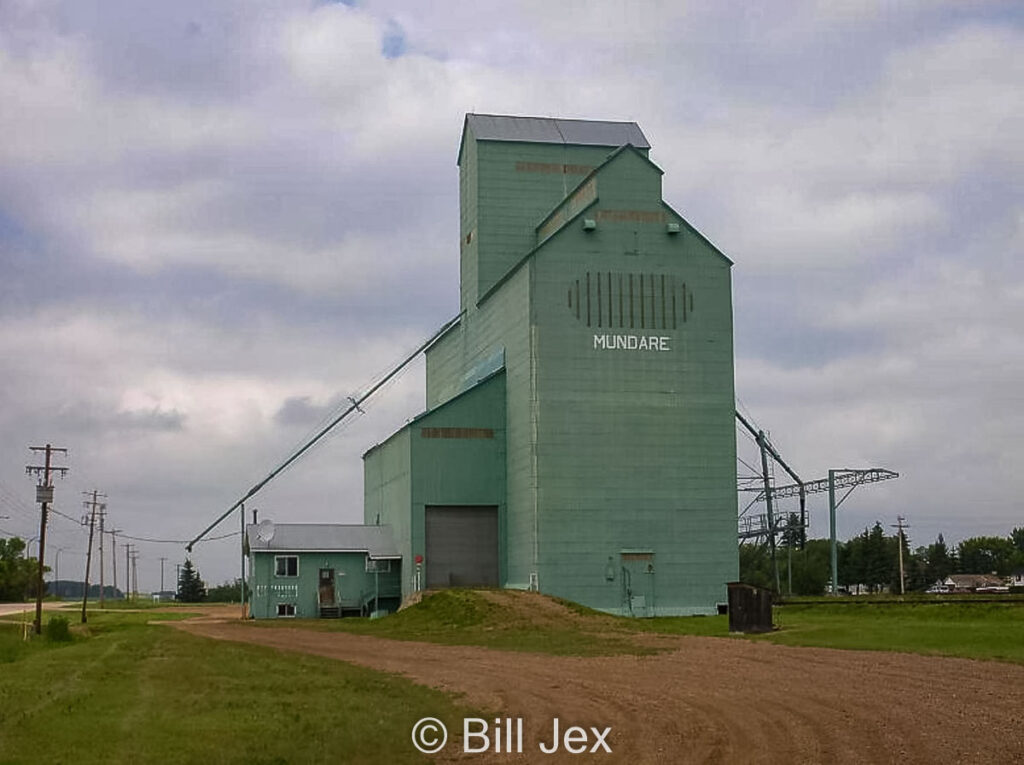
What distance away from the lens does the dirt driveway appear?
16.8 meters

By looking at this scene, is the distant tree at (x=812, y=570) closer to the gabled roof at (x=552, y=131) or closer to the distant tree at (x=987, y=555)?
the distant tree at (x=987, y=555)

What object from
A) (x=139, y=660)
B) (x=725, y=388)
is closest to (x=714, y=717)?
(x=139, y=660)

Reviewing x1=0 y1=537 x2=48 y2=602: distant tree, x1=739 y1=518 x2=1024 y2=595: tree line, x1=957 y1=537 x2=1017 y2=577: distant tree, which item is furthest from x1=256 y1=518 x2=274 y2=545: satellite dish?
x1=957 y1=537 x2=1017 y2=577: distant tree

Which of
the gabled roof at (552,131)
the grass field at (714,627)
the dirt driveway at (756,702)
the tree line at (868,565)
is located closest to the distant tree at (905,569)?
the tree line at (868,565)

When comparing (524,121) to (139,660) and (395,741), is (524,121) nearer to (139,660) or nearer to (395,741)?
(139,660)

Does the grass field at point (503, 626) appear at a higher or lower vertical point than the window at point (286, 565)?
lower

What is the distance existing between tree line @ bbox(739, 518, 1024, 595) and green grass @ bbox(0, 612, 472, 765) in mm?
95752

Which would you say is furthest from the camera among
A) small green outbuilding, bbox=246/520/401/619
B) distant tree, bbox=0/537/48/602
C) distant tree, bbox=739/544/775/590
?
distant tree, bbox=739/544/775/590

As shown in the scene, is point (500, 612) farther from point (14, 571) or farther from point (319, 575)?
point (14, 571)

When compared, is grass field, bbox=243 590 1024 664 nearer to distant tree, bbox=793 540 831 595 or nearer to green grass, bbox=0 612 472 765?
green grass, bbox=0 612 472 765

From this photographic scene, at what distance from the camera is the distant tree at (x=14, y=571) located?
14230cm

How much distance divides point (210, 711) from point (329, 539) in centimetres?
5295

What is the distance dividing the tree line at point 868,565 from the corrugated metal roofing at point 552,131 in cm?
5564

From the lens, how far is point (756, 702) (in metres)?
21.2
